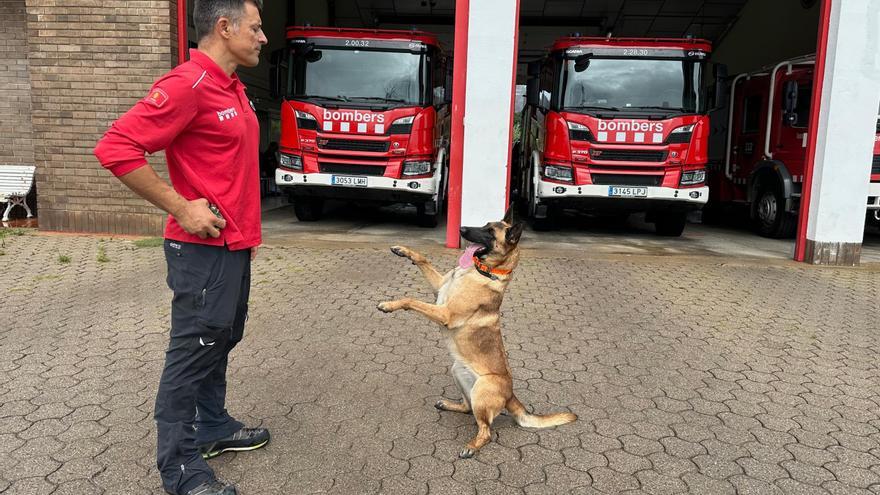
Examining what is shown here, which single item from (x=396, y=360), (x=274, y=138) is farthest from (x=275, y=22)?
(x=396, y=360)

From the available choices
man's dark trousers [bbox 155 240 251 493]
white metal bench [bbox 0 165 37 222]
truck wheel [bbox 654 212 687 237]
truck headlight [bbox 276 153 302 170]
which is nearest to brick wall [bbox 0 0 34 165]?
white metal bench [bbox 0 165 37 222]

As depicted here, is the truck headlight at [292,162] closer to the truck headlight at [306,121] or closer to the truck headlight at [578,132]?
the truck headlight at [306,121]

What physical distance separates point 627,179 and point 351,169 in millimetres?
4247

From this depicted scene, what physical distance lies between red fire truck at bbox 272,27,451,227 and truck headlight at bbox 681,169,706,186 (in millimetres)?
3891

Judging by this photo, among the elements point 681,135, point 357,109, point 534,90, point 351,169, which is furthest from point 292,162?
point 681,135

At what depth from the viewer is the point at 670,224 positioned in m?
11.1

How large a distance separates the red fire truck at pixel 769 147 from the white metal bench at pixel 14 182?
38.6 feet

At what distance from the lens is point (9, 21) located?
9969mm

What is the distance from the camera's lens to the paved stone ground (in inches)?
112

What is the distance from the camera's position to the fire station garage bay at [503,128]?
7.95 metres

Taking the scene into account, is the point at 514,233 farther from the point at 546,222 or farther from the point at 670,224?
the point at 670,224

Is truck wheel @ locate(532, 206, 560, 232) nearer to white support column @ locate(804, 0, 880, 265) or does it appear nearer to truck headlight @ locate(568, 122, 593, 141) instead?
truck headlight @ locate(568, 122, 593, 141)

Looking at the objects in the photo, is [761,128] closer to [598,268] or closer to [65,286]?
[598,268]

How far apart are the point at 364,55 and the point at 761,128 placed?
7228 mm
